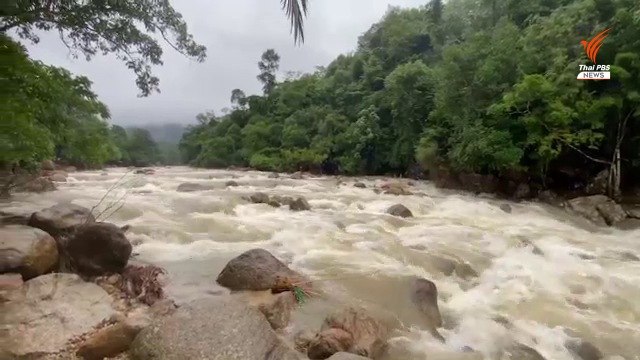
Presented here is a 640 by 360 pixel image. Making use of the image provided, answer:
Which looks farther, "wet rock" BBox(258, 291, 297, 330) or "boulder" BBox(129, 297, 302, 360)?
"wet rock" BBox(258, 291, 297, 330)

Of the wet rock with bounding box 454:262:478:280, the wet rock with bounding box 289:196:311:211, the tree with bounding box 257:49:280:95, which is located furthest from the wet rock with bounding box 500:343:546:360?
the tree with bounding box 257:49:280:95

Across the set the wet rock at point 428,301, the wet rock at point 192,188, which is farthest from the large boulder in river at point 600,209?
the wet rock at point 192,188

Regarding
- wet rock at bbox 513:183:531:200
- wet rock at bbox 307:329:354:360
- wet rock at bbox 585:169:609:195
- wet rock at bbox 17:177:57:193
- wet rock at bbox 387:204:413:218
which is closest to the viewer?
wet rock at bbox 307:329:354:360

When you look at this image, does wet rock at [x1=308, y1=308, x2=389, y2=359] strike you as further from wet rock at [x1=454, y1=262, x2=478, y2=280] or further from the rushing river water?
wet rock at [x1=454, y1=262, x2=478, y2=280]

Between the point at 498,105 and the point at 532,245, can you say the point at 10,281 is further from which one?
the point at 498,105

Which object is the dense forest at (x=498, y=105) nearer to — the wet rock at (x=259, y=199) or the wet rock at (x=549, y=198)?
the wet rock at (x=549, y=198)

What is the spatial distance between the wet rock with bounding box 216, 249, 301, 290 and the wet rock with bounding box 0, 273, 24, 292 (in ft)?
6.10

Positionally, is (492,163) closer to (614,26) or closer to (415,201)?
(415,201)

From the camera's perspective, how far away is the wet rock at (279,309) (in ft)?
12.6

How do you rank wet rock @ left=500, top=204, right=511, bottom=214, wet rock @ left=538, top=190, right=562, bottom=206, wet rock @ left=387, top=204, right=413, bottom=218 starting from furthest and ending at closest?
1. wet rock @ left=538, top=190, right=562, bottom=206
2. wet rock @ left=500, top=204, right=511, bottom=214
3. wet rock @ left=387, top=204, right=413, bottom=218

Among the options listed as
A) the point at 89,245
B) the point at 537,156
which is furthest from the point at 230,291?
the point at 537,156

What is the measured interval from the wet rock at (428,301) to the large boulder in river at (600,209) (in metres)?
7.69

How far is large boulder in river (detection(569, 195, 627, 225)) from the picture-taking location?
10.2 meters

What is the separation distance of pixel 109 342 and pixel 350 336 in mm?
1863
